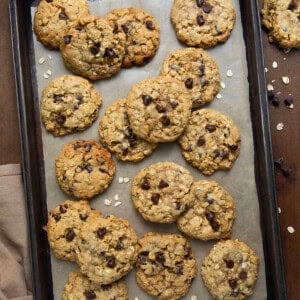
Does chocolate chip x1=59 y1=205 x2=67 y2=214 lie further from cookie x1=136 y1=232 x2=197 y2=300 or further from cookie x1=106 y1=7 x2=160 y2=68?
cookie x1=106 y1=7 x2=160 y2=68

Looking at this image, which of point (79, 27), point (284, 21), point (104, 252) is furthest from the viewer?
point (284, 21)

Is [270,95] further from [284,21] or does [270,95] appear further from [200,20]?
[200,20]

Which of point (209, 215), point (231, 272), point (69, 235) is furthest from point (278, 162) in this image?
point (69, 235)

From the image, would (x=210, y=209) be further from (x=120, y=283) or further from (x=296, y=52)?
(x=296, y=52)

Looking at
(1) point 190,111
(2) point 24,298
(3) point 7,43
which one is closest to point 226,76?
(1) point 190,111

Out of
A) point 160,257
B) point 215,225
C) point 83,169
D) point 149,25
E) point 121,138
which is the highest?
point 149,25

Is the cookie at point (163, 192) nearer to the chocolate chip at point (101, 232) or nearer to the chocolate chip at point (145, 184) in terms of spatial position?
the chocolate chip at point (145, 184)

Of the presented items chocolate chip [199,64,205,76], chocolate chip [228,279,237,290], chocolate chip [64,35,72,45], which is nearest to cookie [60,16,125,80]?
chocolate chip [64,35,72,45]
